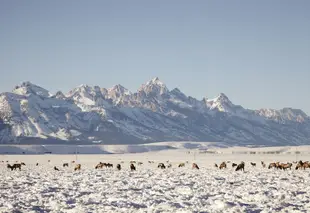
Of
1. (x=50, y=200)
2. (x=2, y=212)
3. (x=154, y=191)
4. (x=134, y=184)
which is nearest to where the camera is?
(x=2, y=212)

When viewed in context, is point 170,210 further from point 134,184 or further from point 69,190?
point 134,184

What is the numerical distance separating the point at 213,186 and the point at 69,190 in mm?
8910

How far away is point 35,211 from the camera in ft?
65.5

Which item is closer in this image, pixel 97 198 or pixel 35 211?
pixel 35 211

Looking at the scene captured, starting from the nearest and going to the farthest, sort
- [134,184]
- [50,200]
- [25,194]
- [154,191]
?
[50,200], [25,194], [154,191], [134,184]

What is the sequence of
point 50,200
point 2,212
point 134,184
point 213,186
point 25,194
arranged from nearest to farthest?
1. point 2,212
2. point 50,200
3. point 25,194
4. point 213,186
5. point 134,184

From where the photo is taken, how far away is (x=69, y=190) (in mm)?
28062

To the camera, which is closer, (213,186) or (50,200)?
(50,200)

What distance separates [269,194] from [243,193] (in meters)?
1.36

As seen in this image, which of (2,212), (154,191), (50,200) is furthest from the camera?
(154,191)

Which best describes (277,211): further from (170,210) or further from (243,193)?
(243,193)

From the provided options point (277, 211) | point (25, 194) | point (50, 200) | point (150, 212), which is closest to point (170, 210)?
point (150, 212)

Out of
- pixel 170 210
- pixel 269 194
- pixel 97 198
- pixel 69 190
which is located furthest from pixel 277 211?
pixel 69 190

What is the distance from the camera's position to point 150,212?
1970 centimetres
